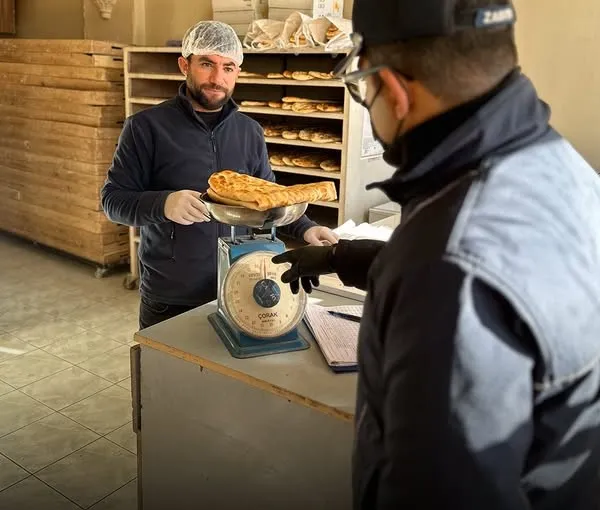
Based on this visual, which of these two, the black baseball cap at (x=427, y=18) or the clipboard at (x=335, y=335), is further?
the clipboard at (x=335, y=335)

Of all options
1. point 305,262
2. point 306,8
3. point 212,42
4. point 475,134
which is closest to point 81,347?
point 212,42

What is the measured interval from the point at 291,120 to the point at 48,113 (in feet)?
7.16

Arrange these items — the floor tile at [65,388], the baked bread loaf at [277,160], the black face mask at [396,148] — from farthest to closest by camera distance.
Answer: the baked bread loaf at [277,160]
the floor tile at [65,388]
the black face mask at [396,148]

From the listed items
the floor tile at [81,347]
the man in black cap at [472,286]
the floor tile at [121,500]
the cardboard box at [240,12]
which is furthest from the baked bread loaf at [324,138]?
the man in black cap at [472,286]

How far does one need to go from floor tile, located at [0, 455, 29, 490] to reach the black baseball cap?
7.63 ft

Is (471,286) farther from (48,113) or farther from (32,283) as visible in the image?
(48,113)

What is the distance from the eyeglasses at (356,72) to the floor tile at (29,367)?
279 centimetres

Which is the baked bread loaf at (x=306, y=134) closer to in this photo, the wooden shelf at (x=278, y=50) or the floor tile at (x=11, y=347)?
the wooden shelf at (x=278, y=50)

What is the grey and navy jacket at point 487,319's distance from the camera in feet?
2.45

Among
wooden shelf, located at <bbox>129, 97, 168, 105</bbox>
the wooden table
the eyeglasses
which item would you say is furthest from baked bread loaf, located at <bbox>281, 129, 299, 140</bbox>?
the eyeglasses

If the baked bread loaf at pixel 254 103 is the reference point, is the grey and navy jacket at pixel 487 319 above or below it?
below

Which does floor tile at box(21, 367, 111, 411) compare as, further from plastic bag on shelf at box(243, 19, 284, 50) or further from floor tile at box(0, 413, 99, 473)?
plastic bag on shelf at box(243, 19, 284, 50)

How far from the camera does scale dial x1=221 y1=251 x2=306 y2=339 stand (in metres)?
1.48

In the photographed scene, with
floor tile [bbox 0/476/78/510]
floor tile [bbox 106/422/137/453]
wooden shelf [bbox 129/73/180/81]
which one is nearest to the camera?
floor tile [bbox 0/476/78/510]
